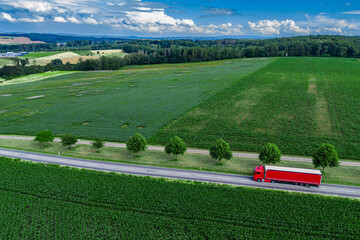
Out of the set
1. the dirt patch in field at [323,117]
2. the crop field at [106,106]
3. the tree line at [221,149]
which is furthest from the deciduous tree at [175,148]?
the dirt patch in field at [323,117]

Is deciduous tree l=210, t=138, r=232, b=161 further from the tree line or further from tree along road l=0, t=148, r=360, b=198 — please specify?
tree along road l=0, t=148, r=360, b=198

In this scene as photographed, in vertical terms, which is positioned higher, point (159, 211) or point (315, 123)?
point (315, 123)

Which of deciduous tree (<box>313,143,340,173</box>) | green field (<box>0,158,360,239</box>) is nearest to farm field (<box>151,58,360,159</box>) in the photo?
deciduous tree (<box>313,143,340,173</box>)

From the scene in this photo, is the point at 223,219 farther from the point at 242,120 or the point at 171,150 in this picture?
the point at 242,120

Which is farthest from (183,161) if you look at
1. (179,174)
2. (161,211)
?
(161,211)

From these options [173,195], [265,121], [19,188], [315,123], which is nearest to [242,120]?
[265,121]
